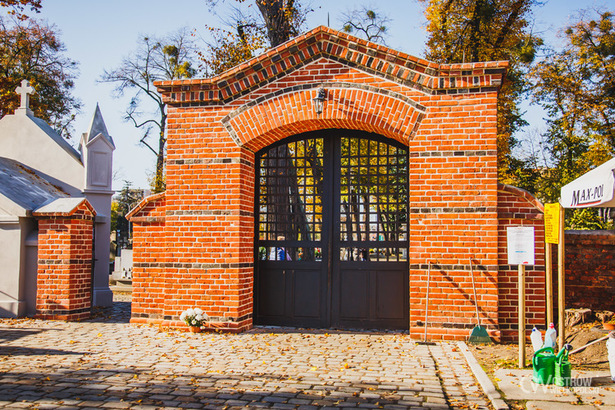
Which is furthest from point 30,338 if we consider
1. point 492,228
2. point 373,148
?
point 492,228

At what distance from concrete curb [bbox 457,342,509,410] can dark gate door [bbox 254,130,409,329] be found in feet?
7.51

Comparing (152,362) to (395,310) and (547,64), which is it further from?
(547,64)

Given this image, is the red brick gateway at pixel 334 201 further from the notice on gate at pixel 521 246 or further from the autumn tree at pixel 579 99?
the autumn tree at pixel 579 99

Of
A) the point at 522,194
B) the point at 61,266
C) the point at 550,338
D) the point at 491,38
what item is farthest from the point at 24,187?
the point at 491,38

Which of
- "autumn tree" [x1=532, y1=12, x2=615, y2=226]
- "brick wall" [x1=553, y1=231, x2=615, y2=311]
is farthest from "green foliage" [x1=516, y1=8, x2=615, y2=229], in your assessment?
"brick wall" [x1=553, y1=231, x2=615, y2=311]

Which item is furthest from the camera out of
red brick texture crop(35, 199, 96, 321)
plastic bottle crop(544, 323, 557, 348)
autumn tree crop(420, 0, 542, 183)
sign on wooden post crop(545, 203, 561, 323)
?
autumn tree crop(420, 0, 542, 183)

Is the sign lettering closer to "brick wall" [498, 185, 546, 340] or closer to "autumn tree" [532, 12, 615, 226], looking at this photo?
"brick wall" [498, 185, 546, 340]

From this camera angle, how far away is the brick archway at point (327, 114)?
8422mm

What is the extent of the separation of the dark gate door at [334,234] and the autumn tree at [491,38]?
41.8 ft

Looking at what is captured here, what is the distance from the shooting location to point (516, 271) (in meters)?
8.08

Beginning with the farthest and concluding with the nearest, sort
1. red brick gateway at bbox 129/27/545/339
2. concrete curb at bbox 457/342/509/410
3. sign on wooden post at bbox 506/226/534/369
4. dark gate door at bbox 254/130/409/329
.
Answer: dark gate door at bbox 254/130/409/329 → red brick gateway at bbox 129/27/545/339 → sign on wooden post at bbox 506/226/534/369 → concrete curb at bbox 457/342/509/410

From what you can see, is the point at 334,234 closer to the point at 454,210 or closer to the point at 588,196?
the point at 454,210

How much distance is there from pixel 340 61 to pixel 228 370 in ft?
16.9

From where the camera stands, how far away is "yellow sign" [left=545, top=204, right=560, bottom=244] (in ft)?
21.4
